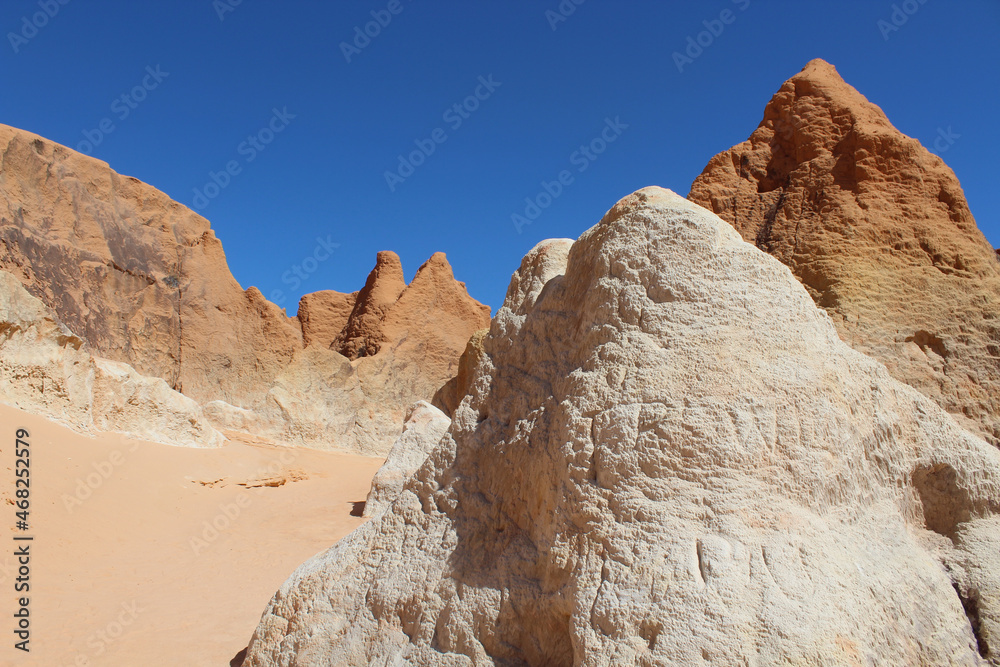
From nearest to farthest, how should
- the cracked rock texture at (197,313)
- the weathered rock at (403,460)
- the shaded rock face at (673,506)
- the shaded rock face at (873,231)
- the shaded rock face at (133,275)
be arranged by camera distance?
1. the shaded rock face at (673,506)
2. the shaded rock face at (873,231)
3. the weathered rock at (403,460)
4. the shaded rock face at (133,275)
5. the cracked rock texture at (197,313)

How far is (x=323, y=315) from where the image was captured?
2241 cm

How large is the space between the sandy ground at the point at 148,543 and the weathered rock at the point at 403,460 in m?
1.03

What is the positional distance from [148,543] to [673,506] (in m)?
6.25

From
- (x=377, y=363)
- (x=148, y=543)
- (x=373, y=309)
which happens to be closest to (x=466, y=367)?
(x=377, y=363)

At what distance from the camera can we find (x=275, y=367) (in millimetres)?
15977

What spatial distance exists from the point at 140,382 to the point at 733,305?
9.38 metres

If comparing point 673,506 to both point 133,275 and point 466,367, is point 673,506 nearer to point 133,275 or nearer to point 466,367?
point 466,367

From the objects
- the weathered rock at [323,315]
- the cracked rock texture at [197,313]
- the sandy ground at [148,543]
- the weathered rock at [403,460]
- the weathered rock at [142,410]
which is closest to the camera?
the sandy ground at [148,543]

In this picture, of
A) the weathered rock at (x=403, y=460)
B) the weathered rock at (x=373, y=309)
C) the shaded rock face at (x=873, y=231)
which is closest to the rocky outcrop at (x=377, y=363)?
the weathered rock at (x=373, y=309)

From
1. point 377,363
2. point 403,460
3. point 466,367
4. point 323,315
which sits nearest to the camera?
point 403,460

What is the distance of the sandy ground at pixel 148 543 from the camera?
406 centimetres

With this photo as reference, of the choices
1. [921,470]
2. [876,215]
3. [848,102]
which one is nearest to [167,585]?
[921,470]

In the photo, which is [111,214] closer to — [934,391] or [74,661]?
[74,661]

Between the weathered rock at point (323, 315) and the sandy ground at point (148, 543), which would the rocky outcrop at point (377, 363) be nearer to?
the weathered rock at point (323, 315)
